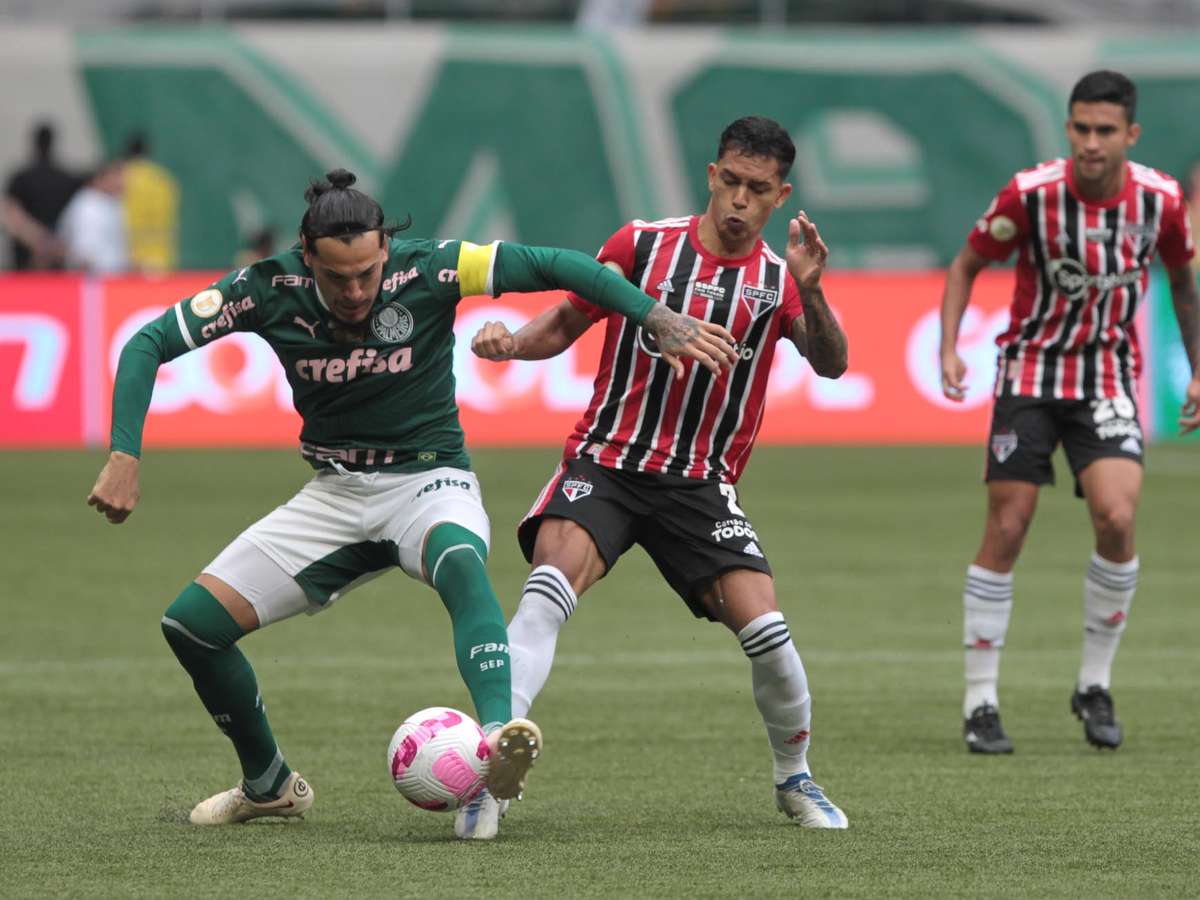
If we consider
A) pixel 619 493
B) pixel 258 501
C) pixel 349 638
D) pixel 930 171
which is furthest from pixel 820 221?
pixel 619 493

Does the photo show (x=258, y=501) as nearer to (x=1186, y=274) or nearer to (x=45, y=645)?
(x=45, y=645)

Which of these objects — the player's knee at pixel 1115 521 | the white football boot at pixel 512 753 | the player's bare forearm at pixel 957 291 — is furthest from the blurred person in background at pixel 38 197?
the white football boot at pixel 512 753

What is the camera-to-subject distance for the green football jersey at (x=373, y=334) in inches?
250

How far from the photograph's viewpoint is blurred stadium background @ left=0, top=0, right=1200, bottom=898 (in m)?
6.27

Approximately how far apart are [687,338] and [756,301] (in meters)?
0.62

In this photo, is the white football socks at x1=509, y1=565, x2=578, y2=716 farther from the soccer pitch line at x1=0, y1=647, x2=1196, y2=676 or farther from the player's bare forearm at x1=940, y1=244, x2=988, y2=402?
the soccer pitch line at x1=0, y1=647, x2=1196, y2=676

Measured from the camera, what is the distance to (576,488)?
266 inches

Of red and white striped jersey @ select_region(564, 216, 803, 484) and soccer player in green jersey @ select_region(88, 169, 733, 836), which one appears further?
red and white striped jersey @ select_region(564, 216, 803, 484)

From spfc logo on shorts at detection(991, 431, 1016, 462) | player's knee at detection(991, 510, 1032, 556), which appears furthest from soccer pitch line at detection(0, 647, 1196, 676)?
spfc logo on shorts at detection(991, 431, 1016, 462)

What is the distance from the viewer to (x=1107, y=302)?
27.1 ft

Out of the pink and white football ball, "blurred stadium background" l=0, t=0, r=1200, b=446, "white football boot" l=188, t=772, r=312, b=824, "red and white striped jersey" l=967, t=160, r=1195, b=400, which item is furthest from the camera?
"blurred stadium background" l=0, t=0, r=1200, b=446

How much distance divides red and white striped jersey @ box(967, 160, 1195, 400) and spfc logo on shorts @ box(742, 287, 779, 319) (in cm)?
186

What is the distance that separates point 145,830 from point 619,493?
1644mm

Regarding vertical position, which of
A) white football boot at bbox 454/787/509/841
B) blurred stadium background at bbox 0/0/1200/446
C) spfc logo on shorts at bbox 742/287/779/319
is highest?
blurred stadium background at bbox 0/0/1200/446
